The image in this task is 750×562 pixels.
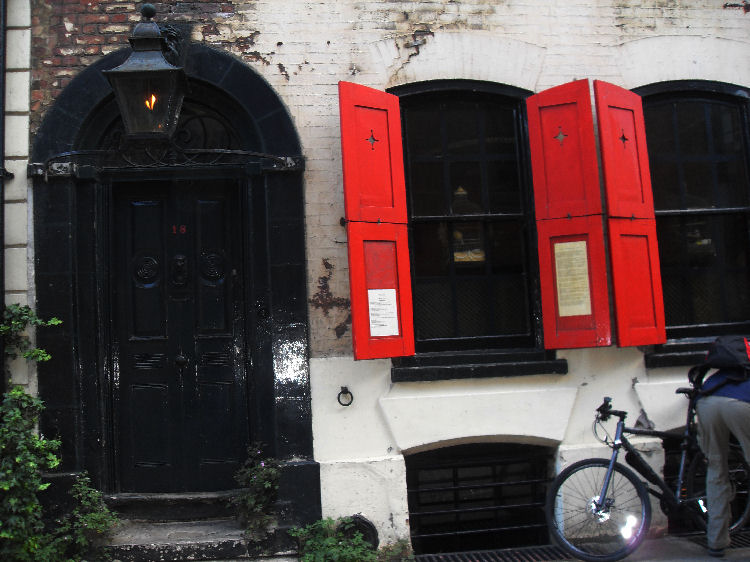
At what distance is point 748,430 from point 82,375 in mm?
4471

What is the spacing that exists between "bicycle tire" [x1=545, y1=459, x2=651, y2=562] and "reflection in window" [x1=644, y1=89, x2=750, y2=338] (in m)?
1.49

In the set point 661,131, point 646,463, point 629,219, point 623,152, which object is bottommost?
point 646,463

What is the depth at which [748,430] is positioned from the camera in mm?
4016

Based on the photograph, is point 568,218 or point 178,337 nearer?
point 568,218

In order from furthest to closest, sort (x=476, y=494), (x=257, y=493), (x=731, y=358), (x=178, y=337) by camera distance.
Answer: (x=476, y=494)
(x=178, y=337)
(x=257, y=493)
(x=731, y=358)

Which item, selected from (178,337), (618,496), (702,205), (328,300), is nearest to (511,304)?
(328,300)

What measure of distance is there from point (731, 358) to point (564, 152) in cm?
179

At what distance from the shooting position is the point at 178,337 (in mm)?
4734

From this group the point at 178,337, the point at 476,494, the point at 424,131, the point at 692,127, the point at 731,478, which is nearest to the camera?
the point at 731,478

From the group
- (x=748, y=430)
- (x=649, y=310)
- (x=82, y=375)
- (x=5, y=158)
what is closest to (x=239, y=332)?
(x=82, y=375)

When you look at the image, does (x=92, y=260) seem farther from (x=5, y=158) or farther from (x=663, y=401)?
(x=663, y=401)

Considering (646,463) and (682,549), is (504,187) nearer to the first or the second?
(646,463)

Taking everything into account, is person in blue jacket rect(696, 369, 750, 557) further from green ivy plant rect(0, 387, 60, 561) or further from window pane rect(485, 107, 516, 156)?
green ivy plant rect(0, 387, 60, 561)

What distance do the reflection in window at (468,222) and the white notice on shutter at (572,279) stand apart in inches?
12.0
